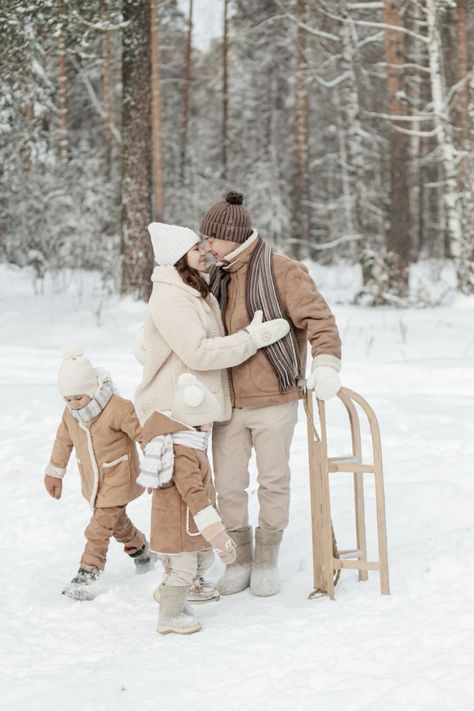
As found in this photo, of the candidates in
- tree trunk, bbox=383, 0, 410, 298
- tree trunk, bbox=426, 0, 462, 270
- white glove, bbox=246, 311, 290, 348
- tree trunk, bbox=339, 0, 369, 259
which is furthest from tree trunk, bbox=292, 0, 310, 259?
white glove, bbox=246, 311, 290, 348

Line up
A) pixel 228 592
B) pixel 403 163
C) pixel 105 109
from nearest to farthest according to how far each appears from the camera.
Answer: pixel 228 592 < pixel 403 163 < pixel 105 109

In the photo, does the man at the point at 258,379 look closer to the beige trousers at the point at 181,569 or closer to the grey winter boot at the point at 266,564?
the grey winter boot at the point at 266,564

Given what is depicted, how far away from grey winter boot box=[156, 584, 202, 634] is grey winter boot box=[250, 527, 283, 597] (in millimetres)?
563

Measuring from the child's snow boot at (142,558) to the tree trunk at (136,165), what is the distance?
8656 millimetres

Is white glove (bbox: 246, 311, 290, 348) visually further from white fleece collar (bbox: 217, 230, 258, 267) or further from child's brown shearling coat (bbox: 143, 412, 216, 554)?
child's brown shearling coat (bbox: 143, 412, 216, 554)

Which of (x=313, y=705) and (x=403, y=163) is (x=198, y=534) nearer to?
(x=313, y=705)

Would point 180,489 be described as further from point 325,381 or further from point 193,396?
point 325,381

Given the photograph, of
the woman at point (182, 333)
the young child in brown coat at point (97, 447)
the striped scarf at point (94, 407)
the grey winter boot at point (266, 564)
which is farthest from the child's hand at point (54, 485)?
the grey winter boot at point (266, 564)

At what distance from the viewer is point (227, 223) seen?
483cm

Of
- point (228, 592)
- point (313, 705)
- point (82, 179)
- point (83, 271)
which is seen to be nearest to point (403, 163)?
point (83, 271)

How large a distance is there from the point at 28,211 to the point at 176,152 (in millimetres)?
14267

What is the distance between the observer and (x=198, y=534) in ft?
14.6

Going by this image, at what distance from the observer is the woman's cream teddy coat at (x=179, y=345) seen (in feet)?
15.1

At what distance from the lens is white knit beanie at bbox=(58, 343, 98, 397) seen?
4.90 meters
